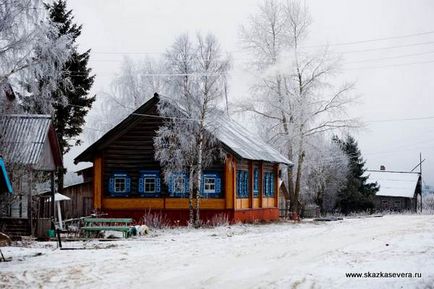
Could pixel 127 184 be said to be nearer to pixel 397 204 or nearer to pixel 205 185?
pixel 205 185

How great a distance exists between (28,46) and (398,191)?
188ft

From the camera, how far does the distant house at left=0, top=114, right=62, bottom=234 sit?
22.2 meters

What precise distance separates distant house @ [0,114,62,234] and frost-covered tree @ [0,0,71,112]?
6.13 ft

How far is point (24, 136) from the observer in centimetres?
2414

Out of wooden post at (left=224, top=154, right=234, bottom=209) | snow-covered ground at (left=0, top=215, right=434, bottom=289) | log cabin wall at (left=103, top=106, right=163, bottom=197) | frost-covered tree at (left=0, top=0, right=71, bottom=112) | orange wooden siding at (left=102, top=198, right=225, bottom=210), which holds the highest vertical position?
frost-covered tree at (left=0, top=0, right=71, bottom=112)

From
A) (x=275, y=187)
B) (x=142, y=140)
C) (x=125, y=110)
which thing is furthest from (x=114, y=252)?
(x=125, y=110)

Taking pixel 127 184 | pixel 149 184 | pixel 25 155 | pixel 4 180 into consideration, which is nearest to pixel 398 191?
pixel 149 184

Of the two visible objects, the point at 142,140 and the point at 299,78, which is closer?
the point at 142,140

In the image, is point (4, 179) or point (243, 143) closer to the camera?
point (4, 179)

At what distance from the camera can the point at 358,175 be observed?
5462 cm

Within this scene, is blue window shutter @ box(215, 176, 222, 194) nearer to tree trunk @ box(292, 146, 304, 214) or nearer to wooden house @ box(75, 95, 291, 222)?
wooden house @ box(75, 95, 291, 222)

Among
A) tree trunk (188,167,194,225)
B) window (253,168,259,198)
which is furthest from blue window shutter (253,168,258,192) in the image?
tree trunk (188,167,194,225)

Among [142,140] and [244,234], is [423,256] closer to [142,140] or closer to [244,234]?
[244,234]

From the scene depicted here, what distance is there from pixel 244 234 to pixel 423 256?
1047 centimetres
